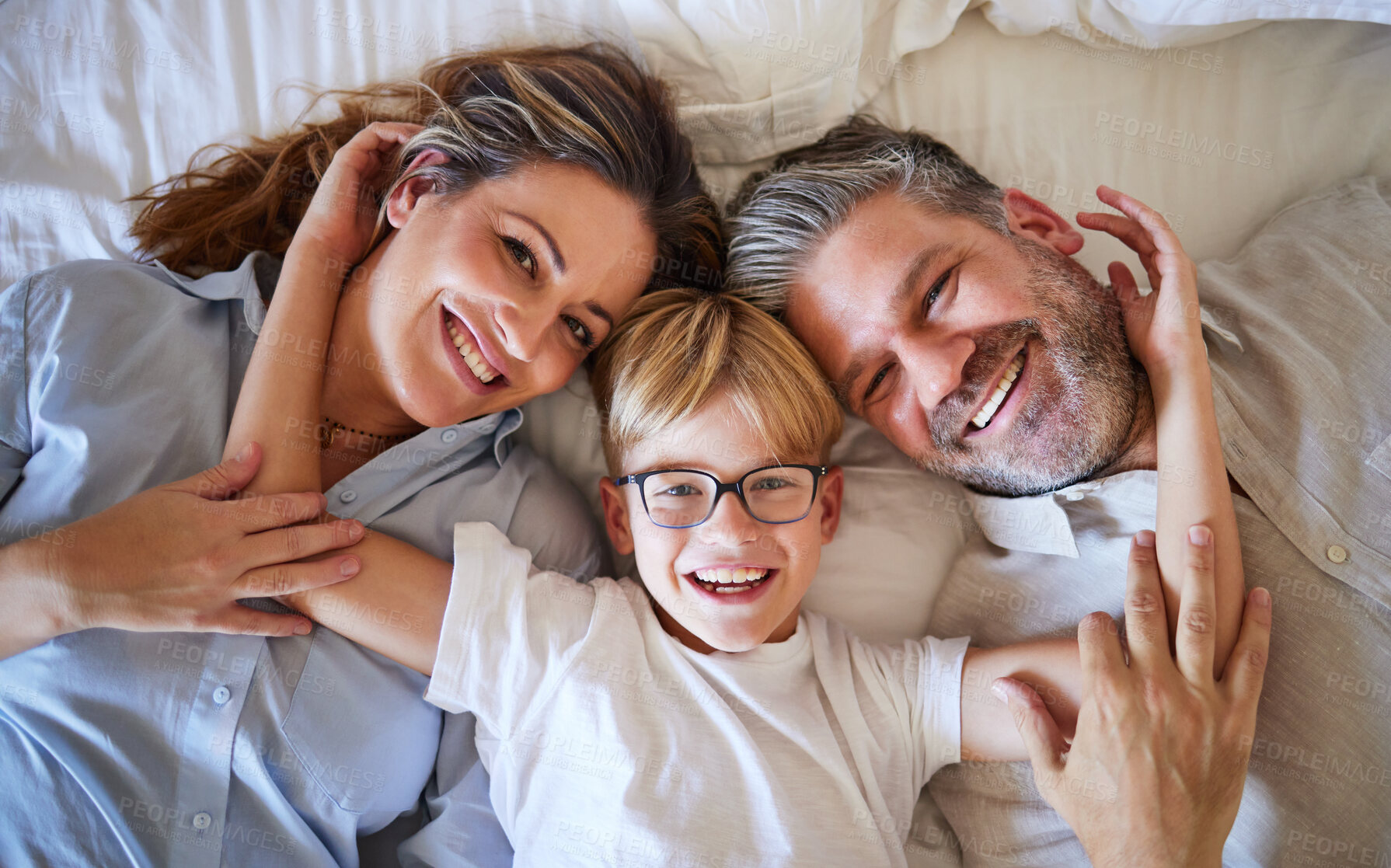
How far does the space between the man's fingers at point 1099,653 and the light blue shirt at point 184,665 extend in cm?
115

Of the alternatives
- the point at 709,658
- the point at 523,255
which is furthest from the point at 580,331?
the point at 709,658

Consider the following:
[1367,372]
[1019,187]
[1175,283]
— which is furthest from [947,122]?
[1367,372]

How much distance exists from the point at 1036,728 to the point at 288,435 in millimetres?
1699

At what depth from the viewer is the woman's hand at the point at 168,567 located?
152 centimetres

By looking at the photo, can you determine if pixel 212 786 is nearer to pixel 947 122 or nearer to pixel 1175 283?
pixel 1175 283

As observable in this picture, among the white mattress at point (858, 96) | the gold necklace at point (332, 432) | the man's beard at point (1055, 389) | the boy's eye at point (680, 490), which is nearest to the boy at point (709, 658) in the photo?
the boy's eye at point (680, 490)

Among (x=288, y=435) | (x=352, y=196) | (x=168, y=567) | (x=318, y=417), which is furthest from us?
(x=352, y=196)

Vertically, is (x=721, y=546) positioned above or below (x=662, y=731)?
above

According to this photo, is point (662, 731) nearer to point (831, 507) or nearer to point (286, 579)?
point (831, 507)

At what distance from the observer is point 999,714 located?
179 cm

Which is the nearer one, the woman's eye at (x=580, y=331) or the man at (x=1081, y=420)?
the man at (x=1081, y=420)

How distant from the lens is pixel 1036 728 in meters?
1.66

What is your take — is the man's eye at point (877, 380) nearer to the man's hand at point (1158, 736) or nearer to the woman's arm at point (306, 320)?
the man's hand at point (1158, 736)

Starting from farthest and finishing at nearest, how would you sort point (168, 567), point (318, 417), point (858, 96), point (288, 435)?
point (858, 96) → point (318, 417) → point (288, 435) → point (168, 567)
